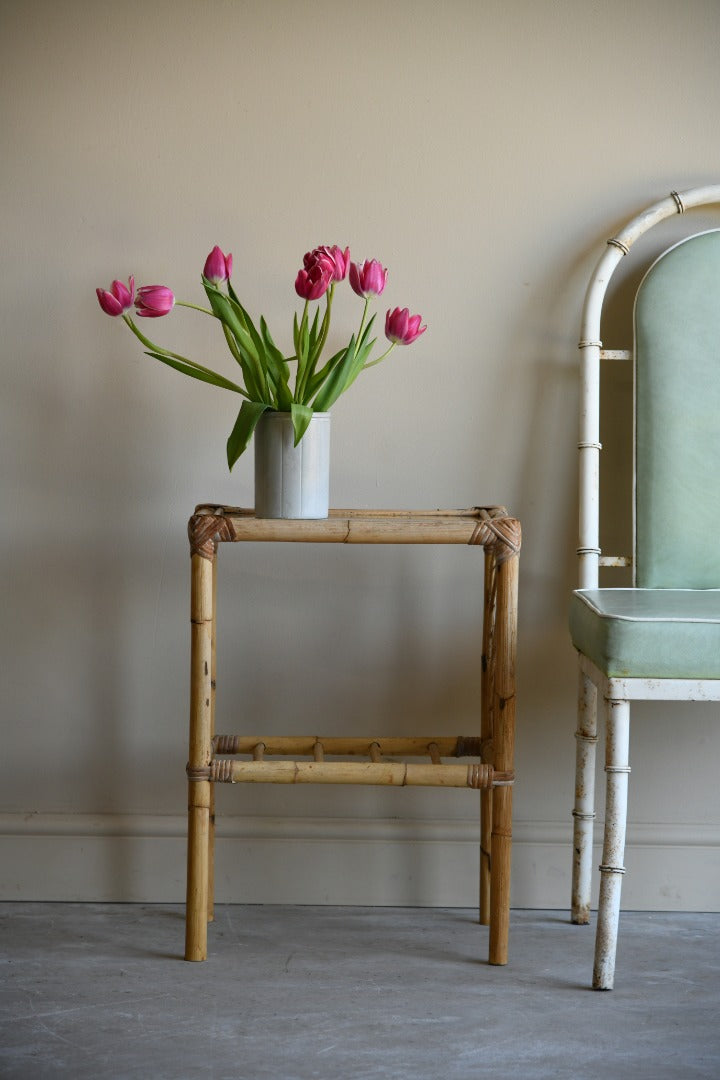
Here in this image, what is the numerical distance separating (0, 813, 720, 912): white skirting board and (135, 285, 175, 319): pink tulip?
730 mm

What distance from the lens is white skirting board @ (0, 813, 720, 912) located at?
59.5 inches

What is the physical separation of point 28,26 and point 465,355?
0.79 metres

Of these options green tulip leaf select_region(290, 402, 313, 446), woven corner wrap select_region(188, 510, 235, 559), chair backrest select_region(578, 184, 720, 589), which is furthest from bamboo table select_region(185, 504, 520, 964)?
chair backrest select_region(578, 184, 720, 589)

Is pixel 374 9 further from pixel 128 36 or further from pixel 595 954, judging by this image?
pixel 595 954

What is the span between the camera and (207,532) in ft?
4.06

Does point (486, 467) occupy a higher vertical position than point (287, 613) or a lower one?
higher

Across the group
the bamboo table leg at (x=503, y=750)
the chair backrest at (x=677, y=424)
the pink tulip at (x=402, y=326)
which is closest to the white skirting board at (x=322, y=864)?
the bamboo table leg at (x=503, y=750)

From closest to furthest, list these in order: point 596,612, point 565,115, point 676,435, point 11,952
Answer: point 596,612
point 11,952
point 676,435
point 565,115

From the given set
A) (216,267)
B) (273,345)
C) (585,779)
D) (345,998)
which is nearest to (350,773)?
(345,998)

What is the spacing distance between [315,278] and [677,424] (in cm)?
53

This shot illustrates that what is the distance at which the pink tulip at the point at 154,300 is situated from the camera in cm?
129

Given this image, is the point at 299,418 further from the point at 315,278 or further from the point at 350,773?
the point at 350,773

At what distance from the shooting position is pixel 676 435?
55.7 inches

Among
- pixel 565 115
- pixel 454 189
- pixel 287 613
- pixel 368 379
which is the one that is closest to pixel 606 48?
pixel 565 115
